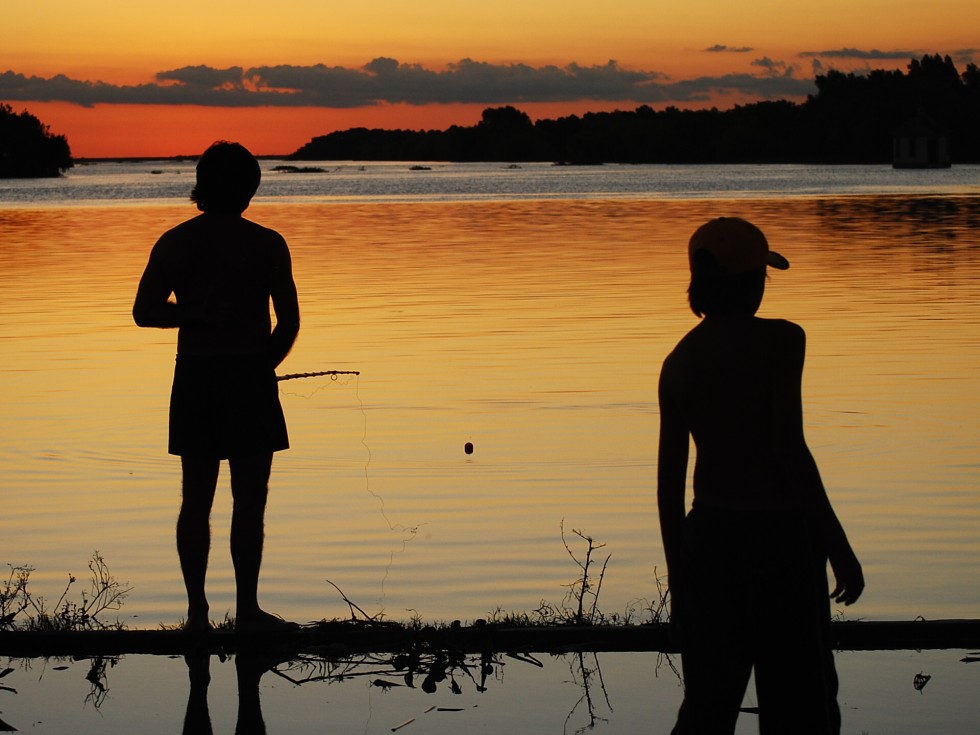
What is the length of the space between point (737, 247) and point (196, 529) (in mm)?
2932

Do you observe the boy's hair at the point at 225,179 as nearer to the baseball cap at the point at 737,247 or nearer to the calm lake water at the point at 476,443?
the calm lake water at the point at 476,443

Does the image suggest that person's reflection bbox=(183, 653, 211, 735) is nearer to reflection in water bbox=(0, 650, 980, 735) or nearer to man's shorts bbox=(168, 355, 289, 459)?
reflection in water bbox=(0, 650, 980, 735)

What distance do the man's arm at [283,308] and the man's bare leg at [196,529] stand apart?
0.50 metres

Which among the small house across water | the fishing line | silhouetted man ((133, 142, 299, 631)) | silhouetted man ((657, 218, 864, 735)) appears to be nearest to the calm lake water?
the fishing line

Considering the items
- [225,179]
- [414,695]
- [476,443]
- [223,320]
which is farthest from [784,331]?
[476,443]

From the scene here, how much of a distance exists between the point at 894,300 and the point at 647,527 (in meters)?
14.9

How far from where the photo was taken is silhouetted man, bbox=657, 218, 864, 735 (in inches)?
152

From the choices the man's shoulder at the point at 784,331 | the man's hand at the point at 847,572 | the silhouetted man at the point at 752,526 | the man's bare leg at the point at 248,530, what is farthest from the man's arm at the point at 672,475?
the man's bare leg at the point at 248,530

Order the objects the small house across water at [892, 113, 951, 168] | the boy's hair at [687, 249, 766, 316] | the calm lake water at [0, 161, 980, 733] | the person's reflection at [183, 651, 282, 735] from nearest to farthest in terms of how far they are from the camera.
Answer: the boy's hair at [687, 249, 766, 316], the person's reflection at [183, 651, 282, 735], the calm lake water at [0, 161, 980, 733], the small house across water at [892, 113, 951, 168]

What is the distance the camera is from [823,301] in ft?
76.9

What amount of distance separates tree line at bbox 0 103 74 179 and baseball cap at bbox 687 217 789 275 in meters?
175

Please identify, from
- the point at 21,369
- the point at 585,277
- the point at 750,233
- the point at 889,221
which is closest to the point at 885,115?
the point at 889,221

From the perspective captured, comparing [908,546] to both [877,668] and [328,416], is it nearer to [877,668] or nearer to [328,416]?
[877,668]

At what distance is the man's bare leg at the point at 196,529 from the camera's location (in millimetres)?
6062
